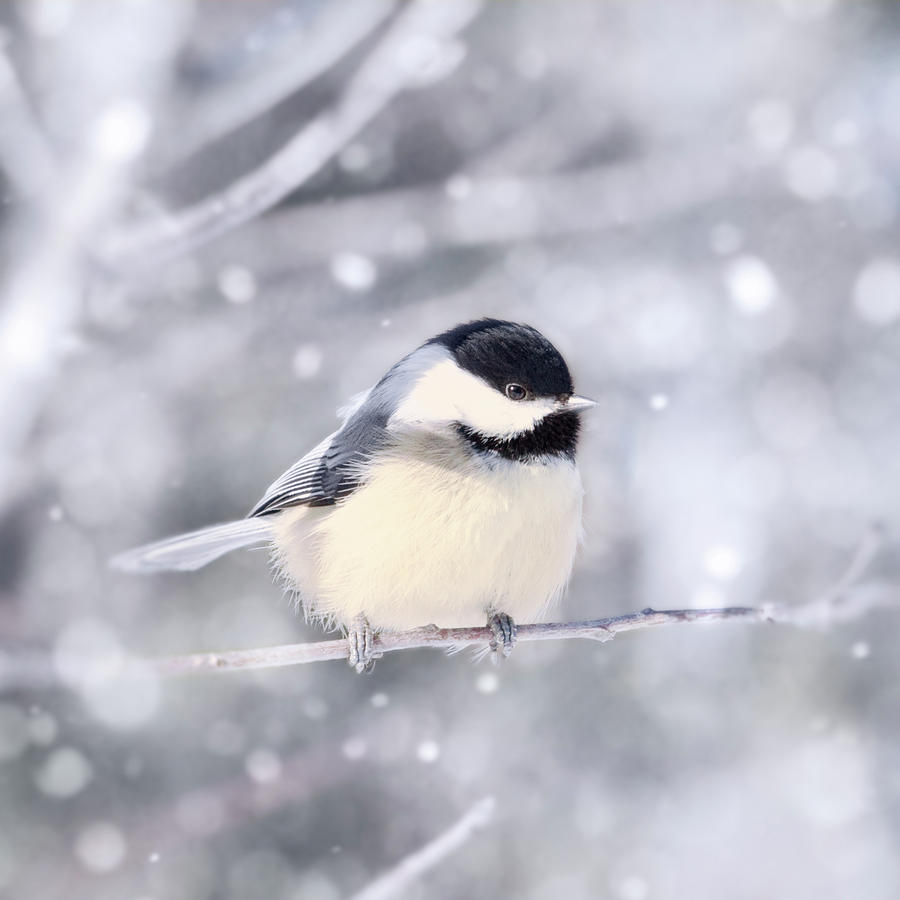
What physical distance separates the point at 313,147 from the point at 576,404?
0.97 meters

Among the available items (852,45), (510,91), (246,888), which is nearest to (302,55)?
(510,91)

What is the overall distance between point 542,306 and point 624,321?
0.24m

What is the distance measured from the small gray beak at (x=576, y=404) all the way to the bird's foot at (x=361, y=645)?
0.31 meters

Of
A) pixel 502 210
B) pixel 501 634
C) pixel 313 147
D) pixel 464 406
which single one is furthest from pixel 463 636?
pixel 502 210

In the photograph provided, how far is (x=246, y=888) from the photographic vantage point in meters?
1.44

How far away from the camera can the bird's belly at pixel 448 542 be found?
0.87 metres

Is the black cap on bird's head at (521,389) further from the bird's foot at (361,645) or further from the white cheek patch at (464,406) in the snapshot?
the bird's foot at (361,645)

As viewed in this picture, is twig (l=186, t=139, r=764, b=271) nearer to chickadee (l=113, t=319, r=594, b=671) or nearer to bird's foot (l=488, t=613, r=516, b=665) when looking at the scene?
chickadee (l=113, t=319, r=594, b=671)

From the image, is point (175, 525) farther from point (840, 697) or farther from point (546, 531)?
point (840, 697)

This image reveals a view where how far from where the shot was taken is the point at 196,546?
0.94 metres

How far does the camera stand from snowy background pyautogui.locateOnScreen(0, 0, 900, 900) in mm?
1454

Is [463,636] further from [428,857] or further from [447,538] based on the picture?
[428,857]

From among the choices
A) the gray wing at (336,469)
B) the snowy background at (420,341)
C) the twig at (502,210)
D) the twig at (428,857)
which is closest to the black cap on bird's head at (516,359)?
the gray wing at (336,469)

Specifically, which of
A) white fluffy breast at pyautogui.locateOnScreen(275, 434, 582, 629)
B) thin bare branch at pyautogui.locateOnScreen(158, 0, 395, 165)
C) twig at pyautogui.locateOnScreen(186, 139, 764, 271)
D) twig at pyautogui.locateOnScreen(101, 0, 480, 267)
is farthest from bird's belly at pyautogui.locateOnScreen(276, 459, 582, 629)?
thin bare branch at pyautogui.locateOnScreen(158, 0, 395, 165)
